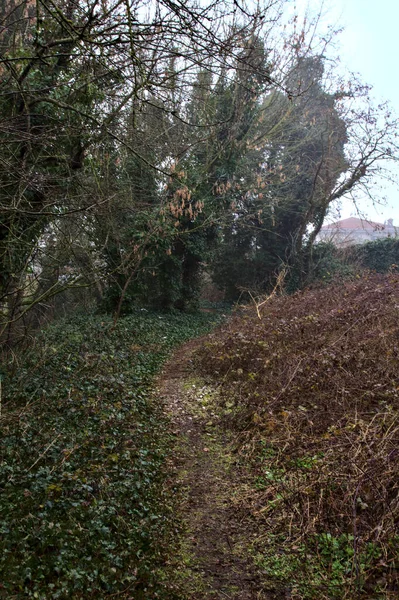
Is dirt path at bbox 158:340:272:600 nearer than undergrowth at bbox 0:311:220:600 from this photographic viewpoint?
No

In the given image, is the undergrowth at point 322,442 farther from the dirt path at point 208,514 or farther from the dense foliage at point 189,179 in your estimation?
the dense foliage at point 189,179

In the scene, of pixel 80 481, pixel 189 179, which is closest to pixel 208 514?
pixel 80 481

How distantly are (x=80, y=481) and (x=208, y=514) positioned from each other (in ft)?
4.47

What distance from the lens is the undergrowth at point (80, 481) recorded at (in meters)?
3.54

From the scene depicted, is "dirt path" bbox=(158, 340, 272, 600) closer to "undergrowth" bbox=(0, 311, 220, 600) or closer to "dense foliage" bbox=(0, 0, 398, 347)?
"undergrowth" bbox=(0, 311, 220, 600)

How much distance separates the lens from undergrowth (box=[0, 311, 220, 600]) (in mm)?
3545

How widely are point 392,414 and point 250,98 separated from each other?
1349 centimetres

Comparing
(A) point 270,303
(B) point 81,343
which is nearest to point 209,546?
(B) point 81,343

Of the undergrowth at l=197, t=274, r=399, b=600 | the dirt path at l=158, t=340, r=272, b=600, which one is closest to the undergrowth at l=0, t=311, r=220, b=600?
the dirt path at l=158, t=340, r=272, b=600

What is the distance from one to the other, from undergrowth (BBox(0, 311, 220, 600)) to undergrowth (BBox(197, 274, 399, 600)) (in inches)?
42.7

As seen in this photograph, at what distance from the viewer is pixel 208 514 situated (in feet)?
15.2

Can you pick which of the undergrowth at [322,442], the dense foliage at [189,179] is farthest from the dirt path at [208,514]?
the dense foliage at [189,179]

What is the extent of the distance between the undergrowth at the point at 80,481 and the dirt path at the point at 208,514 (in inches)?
8.7

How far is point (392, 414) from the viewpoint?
201 inches
